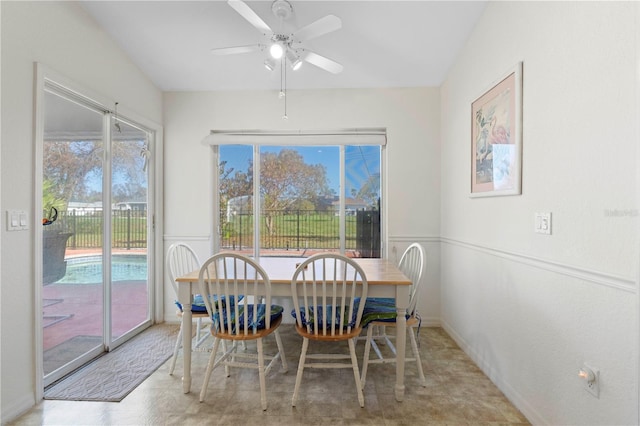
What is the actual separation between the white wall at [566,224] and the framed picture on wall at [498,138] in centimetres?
7

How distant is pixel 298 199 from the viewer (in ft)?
11.1

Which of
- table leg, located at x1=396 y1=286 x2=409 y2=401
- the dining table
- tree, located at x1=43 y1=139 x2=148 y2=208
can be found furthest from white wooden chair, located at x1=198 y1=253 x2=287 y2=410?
tree, located at x1=43 y1=139 x2=148 y2=208

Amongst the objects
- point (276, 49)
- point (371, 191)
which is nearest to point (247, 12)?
point (276, 49)

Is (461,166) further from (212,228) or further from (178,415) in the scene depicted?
(178,415)

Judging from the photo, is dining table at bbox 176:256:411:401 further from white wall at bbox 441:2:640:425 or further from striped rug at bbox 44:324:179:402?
white wall at bbox 441:2:640:425

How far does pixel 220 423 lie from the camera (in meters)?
1.70

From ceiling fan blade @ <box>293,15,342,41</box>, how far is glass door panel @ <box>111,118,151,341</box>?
1825 millimetres

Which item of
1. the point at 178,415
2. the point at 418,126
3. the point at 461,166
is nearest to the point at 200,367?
the point at 178,415

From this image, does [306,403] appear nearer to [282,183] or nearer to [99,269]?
[99,269]

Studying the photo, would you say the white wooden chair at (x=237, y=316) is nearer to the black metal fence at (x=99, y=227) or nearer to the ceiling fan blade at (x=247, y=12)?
the black metal fence at (x=99, y=227)

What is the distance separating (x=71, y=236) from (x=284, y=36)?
2.09 m

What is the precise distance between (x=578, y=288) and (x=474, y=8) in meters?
2.03

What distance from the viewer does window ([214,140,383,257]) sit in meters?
3.35

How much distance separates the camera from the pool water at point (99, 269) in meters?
2.29
